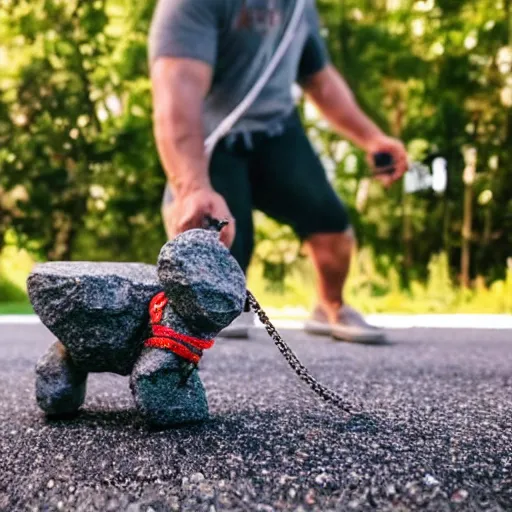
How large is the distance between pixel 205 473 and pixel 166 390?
0.20 m

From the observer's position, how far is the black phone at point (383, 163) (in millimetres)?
2465

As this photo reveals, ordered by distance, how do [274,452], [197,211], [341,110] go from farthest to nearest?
[341,110], [197,211], [274,452]

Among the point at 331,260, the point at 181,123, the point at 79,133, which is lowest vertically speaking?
the point at 331,260

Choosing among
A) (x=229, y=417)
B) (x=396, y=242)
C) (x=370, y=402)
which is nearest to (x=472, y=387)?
(x=370, y=402)

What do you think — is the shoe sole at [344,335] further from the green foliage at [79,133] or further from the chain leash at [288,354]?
the green foliage at [79,133]

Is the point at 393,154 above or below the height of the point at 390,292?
above

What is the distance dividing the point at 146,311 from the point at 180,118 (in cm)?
91

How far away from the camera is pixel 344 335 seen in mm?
2629

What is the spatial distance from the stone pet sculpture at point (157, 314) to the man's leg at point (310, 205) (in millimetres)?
1192

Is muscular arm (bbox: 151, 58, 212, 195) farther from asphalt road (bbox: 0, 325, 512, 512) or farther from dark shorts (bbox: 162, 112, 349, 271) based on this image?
asphalt road (bbox: 0, 325, 512, 512)

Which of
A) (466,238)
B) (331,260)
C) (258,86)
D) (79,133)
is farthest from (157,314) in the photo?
(79,133)

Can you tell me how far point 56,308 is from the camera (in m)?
1.10

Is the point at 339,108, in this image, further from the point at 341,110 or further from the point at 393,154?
→ the point at 393,154

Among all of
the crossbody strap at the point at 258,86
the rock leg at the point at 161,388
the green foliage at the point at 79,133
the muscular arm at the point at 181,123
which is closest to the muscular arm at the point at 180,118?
the muscular arm at the point at 181,123
